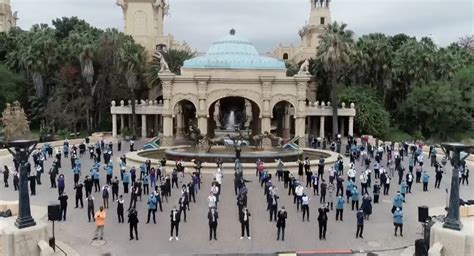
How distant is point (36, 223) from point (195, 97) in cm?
3115

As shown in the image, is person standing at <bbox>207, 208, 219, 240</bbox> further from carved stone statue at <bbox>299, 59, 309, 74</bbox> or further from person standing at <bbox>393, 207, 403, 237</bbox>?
carved stone statue at <bbox>299, 59, 309, 74</bbox>

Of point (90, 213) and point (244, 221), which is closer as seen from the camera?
point (244, 221)

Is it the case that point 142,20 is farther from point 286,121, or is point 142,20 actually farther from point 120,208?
point 120,208

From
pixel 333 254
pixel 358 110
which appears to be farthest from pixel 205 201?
pixel 358 110

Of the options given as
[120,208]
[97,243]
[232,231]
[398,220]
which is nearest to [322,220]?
[398,220]

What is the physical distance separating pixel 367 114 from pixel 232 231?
127ft

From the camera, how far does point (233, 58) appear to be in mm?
47562

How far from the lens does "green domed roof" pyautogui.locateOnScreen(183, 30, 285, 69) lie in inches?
1789

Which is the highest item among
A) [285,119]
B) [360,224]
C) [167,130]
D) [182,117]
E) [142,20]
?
[142,20]

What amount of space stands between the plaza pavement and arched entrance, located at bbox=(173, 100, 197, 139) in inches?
1121

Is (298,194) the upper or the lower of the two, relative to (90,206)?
upper

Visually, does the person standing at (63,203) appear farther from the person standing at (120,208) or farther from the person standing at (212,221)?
the person standing at (212,221)

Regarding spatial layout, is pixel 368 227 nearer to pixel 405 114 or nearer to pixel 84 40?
pixel 405 114

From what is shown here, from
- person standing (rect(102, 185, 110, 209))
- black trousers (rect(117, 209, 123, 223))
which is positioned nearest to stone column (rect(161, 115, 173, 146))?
person standing (rect(102, 185, 110, 209))
